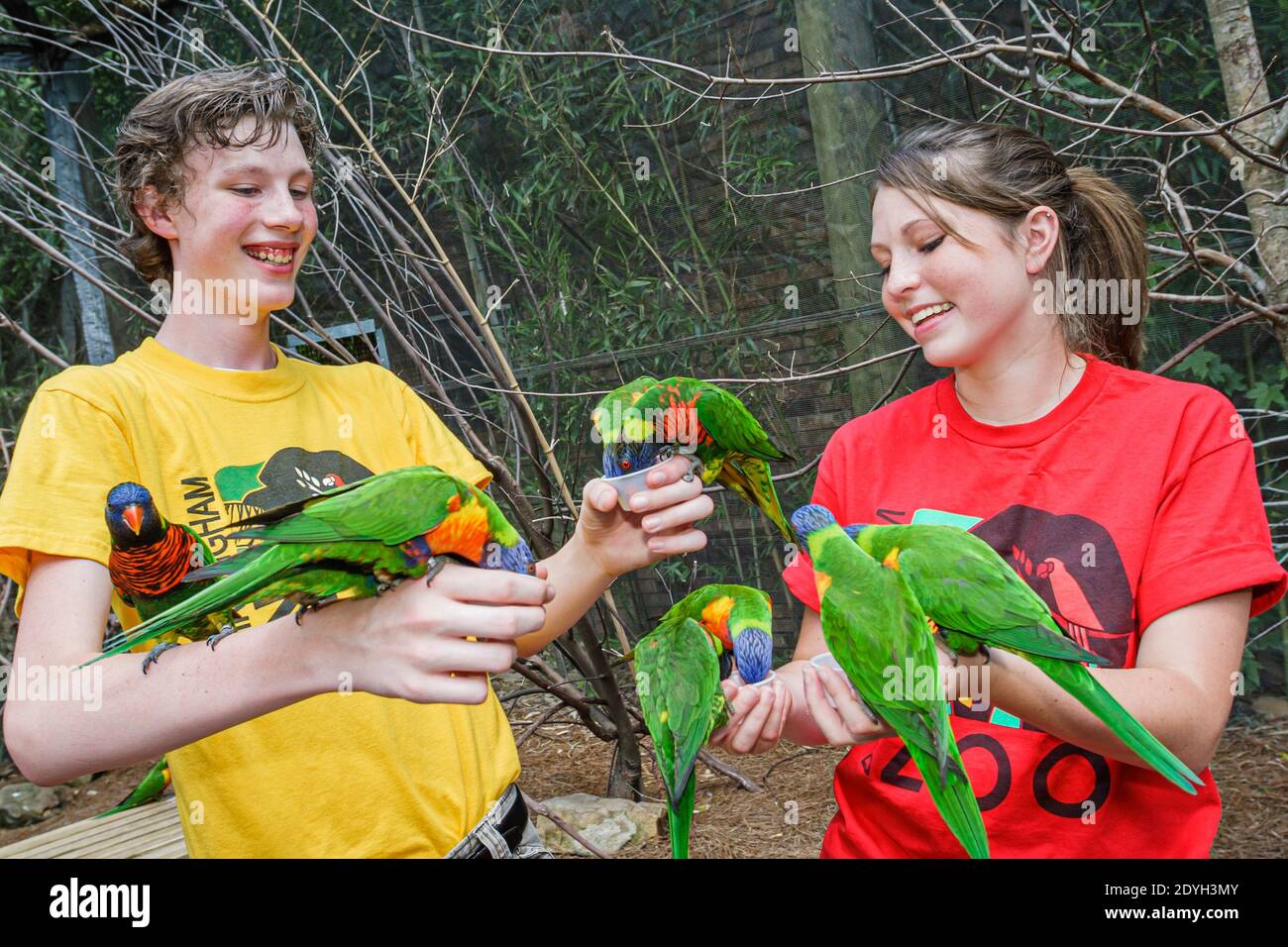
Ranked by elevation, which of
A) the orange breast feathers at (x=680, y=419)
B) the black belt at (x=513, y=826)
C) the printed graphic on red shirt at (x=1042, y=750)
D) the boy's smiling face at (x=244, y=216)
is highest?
the boy's smiling face at (x=244, y=216)

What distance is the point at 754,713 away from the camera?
0.90 m

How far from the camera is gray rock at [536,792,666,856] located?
87.7 inches

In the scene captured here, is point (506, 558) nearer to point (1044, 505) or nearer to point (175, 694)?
point (175, 694)

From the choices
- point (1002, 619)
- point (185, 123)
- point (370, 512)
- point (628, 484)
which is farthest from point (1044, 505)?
point (185, 123)

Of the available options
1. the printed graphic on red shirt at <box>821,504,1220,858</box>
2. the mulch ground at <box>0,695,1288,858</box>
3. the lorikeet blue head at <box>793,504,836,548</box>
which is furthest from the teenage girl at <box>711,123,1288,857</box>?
the mulch ground at <box>0,695,1288,858</box>

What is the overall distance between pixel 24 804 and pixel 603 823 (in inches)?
99.1

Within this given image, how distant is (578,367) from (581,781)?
1.25 meters

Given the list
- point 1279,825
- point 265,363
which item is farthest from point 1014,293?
point 1279,825

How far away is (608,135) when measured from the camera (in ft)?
8.21

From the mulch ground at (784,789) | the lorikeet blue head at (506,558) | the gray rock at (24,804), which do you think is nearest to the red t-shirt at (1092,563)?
the lorikeet blue head at (506,558)

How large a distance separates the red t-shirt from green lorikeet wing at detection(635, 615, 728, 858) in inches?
10.4

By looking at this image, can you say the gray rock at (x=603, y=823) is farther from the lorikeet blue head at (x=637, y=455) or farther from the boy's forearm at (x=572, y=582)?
the lorikeet blue head at (x=637, y=455)

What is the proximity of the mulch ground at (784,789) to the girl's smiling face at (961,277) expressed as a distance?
1361 millimetres

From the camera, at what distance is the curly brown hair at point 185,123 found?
3.35 feet
